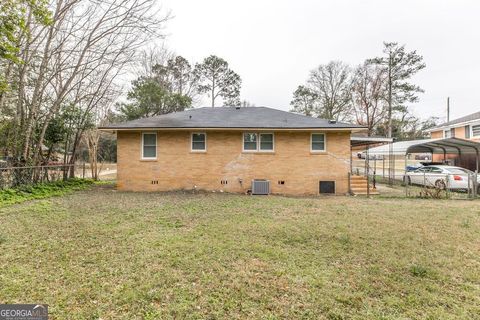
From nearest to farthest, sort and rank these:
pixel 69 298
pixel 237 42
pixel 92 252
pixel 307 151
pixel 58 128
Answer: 1. pixel 69 298
2. pixel 92 252
3. pixel 307 151
4. pixel 58 128
5. pixel 237 42

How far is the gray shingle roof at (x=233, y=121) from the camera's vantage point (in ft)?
41.0

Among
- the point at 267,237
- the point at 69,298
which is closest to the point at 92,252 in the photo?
the point at 69,298

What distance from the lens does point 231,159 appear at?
13047mm

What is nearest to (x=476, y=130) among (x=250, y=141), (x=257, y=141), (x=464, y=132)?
(x=464, y=132)

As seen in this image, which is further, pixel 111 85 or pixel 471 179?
pixel 111 85

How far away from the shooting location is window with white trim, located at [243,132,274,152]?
1309cm

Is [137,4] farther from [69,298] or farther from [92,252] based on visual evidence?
[69,298]

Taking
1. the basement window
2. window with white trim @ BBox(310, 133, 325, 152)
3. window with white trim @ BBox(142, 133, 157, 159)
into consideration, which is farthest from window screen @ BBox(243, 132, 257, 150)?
window with white trim @ BBox(142, 133, 157, 159)

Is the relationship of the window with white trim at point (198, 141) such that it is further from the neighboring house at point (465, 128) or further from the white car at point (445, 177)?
the neighboring house at point (465, 128)

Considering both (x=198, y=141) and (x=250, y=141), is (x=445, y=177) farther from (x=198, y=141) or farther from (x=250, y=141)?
(x=198, y=141)

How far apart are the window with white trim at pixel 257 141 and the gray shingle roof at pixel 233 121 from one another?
2.03 feet

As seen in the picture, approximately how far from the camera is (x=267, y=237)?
5617mm

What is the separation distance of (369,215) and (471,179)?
810 centimetres

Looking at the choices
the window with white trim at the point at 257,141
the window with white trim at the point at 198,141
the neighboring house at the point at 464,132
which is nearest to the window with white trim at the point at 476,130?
the neighboring house at the point at 464,132
